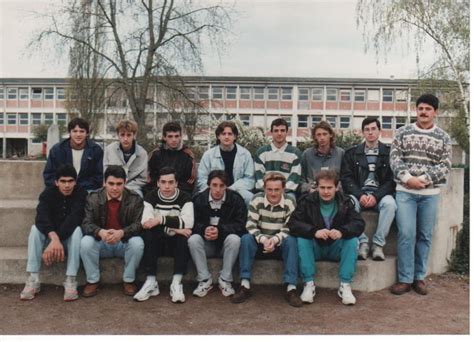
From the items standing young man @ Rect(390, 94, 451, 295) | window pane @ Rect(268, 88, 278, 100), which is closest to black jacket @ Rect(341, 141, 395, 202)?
standing young man @ Rect(390, 94, 451, 295)

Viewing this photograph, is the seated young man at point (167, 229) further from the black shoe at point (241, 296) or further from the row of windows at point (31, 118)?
the row of windows at point (31, 118)

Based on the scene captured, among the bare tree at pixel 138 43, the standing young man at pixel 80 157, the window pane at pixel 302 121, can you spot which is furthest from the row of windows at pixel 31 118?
the standing young man at pixel 80 157

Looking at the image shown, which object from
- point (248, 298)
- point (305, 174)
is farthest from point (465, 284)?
point (248, 298)

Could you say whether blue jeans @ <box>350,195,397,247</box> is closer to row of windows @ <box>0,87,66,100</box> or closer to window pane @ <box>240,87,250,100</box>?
window pane @ <box>240,87,250,100</box>

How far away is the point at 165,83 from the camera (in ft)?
46.9

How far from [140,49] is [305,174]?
30.5 ft

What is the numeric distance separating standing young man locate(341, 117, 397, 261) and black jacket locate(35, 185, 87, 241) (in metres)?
2.70

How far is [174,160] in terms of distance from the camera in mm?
5801

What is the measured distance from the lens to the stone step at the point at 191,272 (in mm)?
5125

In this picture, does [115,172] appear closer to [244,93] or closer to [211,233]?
[211,233]

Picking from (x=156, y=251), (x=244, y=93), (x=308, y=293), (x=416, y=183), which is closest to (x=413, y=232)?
(x=416, y=183)

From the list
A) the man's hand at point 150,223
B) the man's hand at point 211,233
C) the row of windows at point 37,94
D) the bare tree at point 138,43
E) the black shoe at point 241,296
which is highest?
the row of windows at point 37,94

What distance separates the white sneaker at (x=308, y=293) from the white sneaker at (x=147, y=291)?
135cm

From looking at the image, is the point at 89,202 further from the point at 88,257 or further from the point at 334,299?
the point at 334,299
